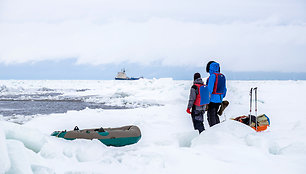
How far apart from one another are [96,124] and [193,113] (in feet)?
11.3

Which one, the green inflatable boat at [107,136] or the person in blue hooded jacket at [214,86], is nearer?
the green inflatable boat at [107,136]

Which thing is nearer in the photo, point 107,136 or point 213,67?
point 107,136

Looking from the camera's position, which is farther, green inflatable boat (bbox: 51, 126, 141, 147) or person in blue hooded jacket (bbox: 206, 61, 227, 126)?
person in blue hooded jacket (bbox: 206, 61, 227, 126)

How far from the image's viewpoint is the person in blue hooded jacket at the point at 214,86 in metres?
5.12

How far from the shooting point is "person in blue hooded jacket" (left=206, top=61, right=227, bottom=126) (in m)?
5.12

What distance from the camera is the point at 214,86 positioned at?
5.14 metres

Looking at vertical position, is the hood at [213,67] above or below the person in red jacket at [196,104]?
above

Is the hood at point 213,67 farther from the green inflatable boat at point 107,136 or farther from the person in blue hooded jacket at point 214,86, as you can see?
the green inflatable boat at point 107,136

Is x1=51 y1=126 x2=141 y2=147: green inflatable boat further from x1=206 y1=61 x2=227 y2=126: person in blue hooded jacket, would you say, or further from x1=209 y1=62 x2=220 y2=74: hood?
x1=209 y1=62 x2=220 y2=74: hood

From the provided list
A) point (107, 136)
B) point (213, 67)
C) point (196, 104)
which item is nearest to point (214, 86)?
point (213, 67)

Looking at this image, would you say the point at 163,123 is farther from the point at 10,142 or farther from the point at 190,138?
the point at 10,142

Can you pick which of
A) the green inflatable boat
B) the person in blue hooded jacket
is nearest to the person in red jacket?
the person in blue hooded jacket

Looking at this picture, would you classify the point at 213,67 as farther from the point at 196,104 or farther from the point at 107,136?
the point at 107,136

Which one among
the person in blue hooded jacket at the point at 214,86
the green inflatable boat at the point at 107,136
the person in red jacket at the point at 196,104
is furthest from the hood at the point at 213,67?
the green inflatable boat at the point at 107,136
